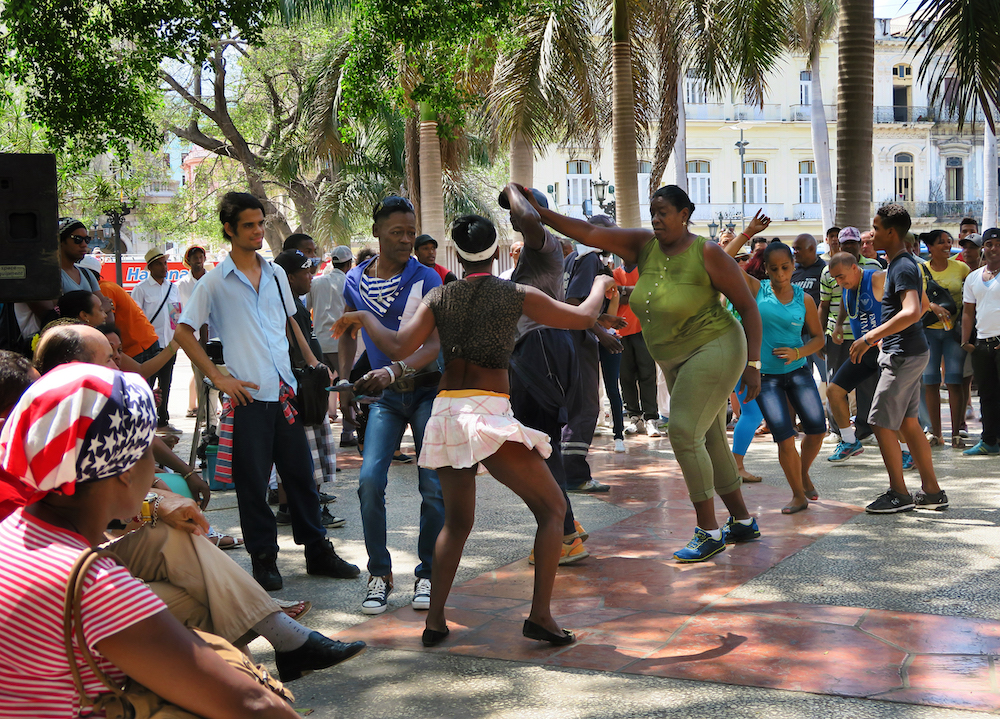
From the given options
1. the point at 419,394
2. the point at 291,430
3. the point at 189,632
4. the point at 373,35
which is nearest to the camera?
the point at 189,632

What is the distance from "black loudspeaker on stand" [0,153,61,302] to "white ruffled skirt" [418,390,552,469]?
295 cm

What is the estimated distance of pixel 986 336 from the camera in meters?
9.23

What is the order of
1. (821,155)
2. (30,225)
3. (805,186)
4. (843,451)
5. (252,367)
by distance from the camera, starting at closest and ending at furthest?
1. (252,367)
2. (30,225)
3. (843,451)
4. (821,155)
5. (805,186)

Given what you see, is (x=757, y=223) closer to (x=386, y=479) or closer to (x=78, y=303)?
(x=386, y=479)

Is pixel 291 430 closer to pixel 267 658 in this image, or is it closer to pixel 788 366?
pixel 267 658


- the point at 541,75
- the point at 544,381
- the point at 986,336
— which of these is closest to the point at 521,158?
the point at 541,75

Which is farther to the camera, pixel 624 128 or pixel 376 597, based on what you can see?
pixel 624 128

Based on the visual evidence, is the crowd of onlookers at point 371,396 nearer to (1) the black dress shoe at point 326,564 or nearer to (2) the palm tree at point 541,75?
(1) the black dress shoe at point 326,564

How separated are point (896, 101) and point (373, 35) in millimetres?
50031

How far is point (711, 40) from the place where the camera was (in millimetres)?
14031

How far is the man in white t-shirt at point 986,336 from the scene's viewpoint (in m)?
9.05

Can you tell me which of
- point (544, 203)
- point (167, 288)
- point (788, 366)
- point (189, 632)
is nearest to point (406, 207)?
point (544, 203)

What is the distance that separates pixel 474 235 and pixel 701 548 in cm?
236

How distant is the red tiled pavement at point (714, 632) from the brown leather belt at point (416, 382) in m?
1.13
